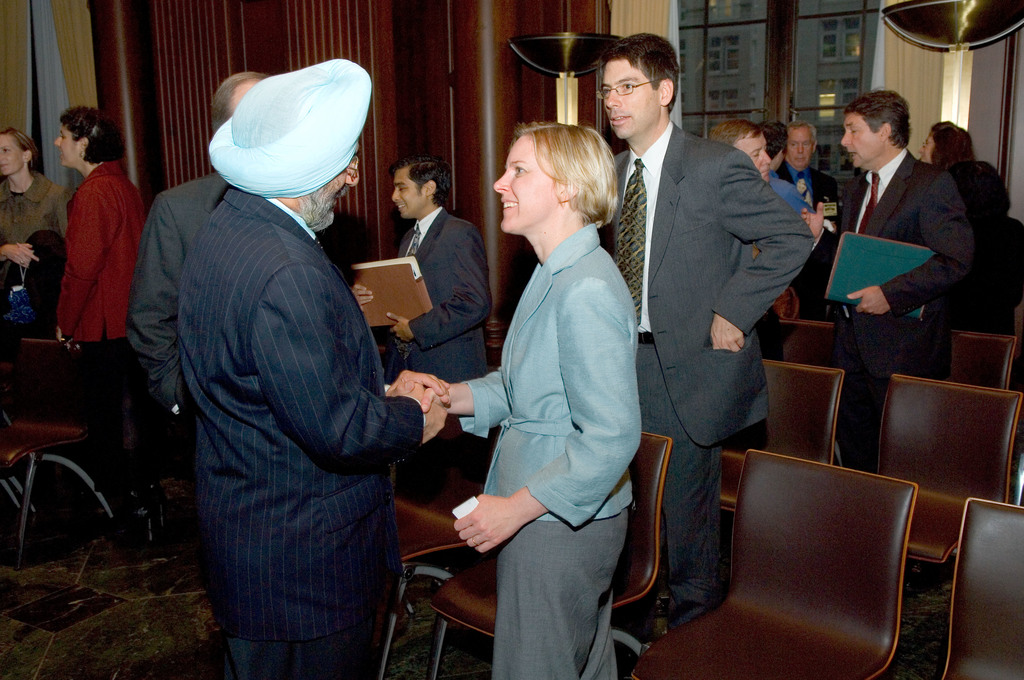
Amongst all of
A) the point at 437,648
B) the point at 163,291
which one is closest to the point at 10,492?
the point at 163,291

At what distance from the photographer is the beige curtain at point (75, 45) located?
7590 millimetres

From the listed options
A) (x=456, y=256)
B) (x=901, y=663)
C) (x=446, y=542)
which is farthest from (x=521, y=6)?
(x=901, y=663)

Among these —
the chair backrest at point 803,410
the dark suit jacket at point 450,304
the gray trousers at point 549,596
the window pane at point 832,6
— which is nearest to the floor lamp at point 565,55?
the dark suit jacket at point 450,304

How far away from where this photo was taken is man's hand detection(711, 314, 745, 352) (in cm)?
239

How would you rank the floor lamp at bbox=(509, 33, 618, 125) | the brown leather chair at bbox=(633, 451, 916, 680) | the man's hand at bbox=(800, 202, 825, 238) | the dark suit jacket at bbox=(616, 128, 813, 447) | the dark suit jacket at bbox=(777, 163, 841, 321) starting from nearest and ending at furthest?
the brown leather chair at bbox=(633, 451, 916, 680) < the dark suit jacket at bbox=(616, 128, 813, 447) < the man's hand at bbox=(800, 202, 825, 238) < the floor lamp at bbox=(509, 33, 618, 125) < the dark suit jacket at bbox=(777, 163, 841, 321)

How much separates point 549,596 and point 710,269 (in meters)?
1.21

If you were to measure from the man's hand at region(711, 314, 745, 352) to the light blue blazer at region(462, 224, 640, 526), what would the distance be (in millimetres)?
805

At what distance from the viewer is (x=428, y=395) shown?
5.88ft

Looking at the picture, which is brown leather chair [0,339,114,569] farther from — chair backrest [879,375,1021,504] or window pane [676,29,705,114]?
window pane [676,29,705,114]

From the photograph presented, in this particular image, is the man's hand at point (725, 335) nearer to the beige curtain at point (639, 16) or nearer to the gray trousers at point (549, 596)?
the gray trousers at point (549, 596)

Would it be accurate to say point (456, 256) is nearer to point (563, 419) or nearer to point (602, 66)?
point (602, 66)

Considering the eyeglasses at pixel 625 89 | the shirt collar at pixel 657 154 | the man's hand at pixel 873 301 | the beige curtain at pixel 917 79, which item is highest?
the beige curtain at pixel 917 79

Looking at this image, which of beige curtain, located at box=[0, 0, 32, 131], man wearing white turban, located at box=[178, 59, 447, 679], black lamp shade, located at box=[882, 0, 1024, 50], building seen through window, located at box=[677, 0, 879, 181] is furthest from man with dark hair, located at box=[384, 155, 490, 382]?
beige curtain, located at box=[0, 0, 32, 131]

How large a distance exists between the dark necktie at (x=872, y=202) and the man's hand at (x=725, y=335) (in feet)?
4.95
